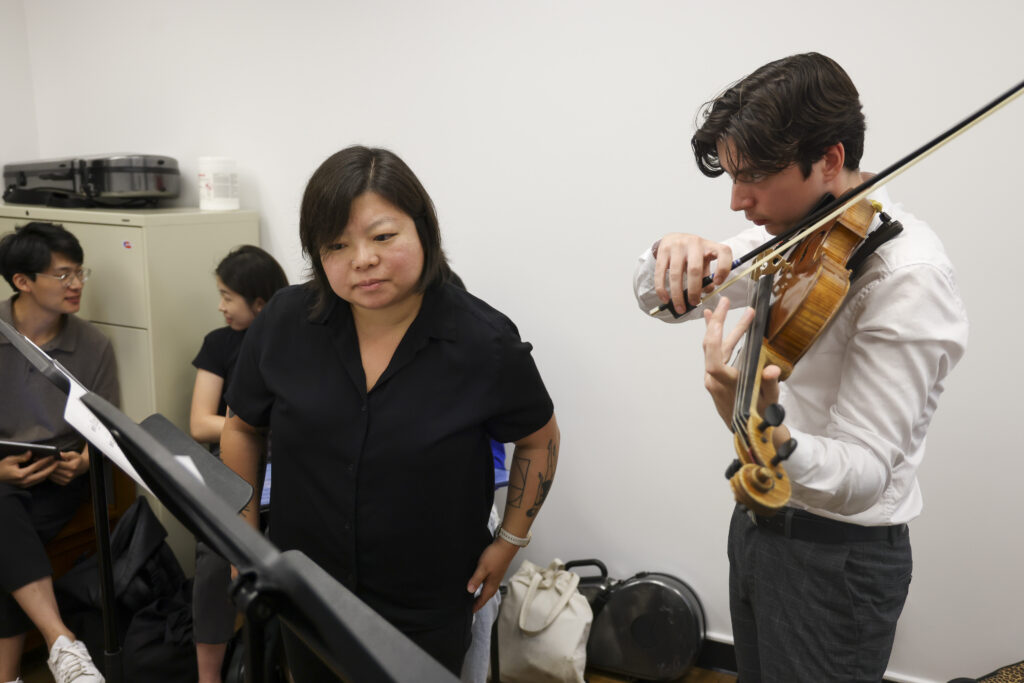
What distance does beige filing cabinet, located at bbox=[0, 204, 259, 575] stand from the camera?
2.74 meters

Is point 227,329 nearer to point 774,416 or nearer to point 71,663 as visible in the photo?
point 71,663

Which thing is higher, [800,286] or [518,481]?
[800,286]

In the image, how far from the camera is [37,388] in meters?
2.59

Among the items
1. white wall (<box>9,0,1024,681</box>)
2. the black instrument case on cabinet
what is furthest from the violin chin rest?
the black instrument case on cabinet

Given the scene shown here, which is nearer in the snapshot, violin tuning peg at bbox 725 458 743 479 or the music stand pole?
violin tuning peg at bbox 725 458 743 479

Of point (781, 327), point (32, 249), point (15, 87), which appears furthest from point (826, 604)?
point (15, 87)

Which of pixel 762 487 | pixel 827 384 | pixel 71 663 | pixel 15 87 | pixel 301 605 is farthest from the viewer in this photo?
pixel 15 87

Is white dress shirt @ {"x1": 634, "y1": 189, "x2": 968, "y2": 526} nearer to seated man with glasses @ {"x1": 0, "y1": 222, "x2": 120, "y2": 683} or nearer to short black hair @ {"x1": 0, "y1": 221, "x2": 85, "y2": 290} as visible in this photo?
seated man with glasses @ {"x1": 0, "y1": 222, "x2": 120, "y2": 683}

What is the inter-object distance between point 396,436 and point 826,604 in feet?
2.42

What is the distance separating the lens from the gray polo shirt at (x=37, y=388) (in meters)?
2.57

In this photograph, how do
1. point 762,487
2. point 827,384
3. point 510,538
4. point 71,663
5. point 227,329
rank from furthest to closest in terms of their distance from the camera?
point 227,329 < point 71,663 < point 510,538 < point 827,384 < point 762,487

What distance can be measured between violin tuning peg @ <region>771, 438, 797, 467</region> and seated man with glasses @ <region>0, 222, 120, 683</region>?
2197mm

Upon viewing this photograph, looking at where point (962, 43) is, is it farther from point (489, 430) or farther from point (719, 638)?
point (719, 638)

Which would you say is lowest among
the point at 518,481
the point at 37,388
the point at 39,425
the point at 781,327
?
the point at 39,425
